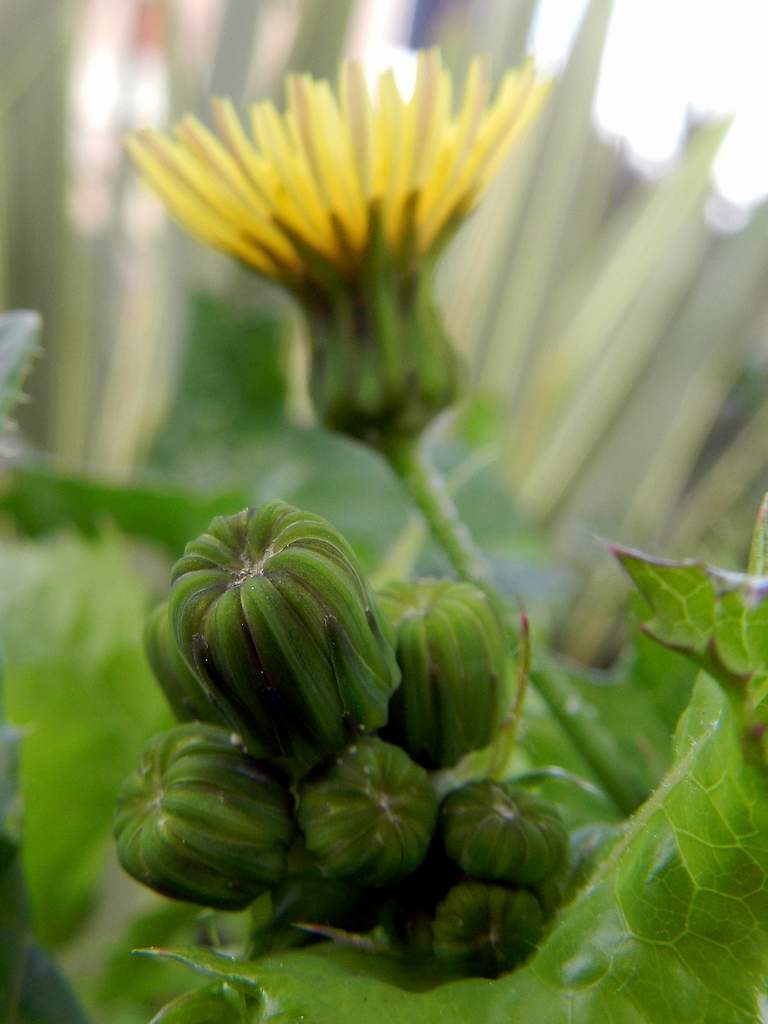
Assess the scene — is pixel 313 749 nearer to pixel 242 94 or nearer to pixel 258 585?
pixel 258 585

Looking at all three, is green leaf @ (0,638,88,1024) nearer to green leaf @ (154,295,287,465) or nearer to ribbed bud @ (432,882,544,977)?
ribbed bud @ (432,882,544,977)

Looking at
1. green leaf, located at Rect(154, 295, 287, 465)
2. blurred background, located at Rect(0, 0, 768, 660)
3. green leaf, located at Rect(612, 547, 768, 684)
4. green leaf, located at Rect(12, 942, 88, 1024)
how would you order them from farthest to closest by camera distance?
blurred background, located at Rect(0, 0, 768, 660) < green leaf, located at Rect(154, 295, 287, 465) < green leaf, located at Rect(12, 942, 88, 1024) < green leaf, located at Rect(612, 547, 768, 684)

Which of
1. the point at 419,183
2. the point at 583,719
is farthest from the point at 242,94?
the point at 583,719

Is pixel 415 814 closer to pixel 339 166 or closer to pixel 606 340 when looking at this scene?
pixel 339 166

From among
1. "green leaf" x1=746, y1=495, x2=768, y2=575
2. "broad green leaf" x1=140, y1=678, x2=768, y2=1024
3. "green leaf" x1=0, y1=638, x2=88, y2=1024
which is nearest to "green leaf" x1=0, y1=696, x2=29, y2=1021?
"green leaf" x1=0, y1=638, x2=88, y2=1024

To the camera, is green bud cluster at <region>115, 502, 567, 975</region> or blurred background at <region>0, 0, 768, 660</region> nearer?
green bud cluster at <region>115, 502, 567, 975</region>

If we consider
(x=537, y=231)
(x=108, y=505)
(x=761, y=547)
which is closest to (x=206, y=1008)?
(x=761, y=547)

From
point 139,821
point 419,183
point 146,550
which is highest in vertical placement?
Answer: point 419,183
